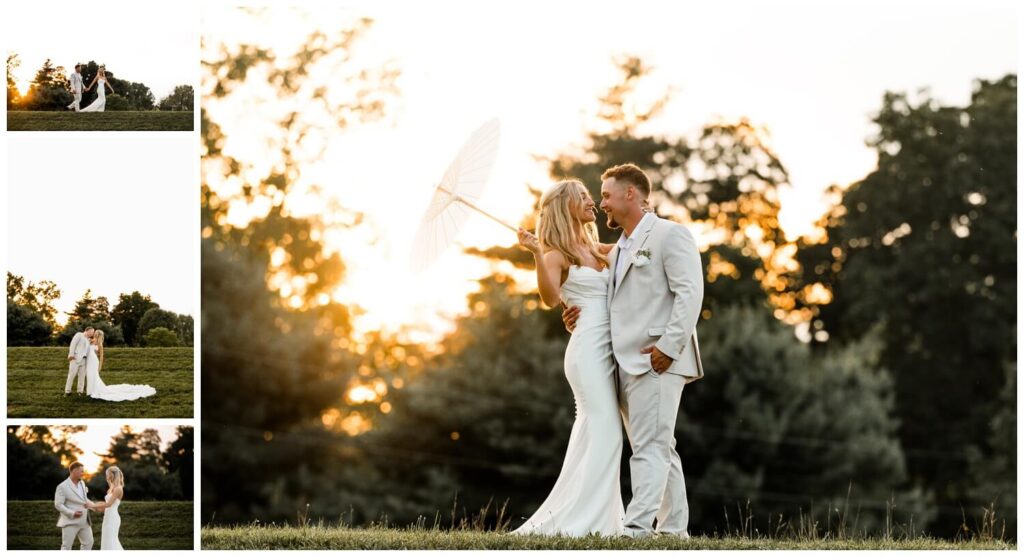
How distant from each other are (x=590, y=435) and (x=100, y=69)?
130 inches

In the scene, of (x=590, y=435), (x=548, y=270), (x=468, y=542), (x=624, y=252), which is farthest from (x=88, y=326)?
(x=624, y=252)

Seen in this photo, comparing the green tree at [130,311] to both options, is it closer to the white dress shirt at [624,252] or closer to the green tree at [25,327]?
the green tree at [25,327]

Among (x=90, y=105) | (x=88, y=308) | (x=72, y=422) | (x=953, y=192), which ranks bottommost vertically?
(x=72, y=422)

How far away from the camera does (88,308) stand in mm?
6891

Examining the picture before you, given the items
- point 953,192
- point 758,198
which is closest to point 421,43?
point 758,198

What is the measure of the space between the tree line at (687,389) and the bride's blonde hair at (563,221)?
18.1 meters

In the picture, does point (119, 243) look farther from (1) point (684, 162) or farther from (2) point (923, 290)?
(2) point (923, 290)

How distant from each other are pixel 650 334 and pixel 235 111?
19.8 metres

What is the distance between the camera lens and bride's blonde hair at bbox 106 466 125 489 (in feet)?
22.2

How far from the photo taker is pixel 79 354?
686 centimetres

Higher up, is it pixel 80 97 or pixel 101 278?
pixel 80 97

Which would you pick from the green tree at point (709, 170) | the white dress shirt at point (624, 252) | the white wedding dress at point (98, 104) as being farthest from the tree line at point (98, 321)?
the green tree at point (709, 170)

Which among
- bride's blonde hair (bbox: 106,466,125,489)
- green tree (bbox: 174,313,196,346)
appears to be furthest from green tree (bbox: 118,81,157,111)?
bride's blonde hair (bbox: 106,466,125,489)

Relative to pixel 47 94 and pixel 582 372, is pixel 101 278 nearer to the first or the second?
pixel 47 94
